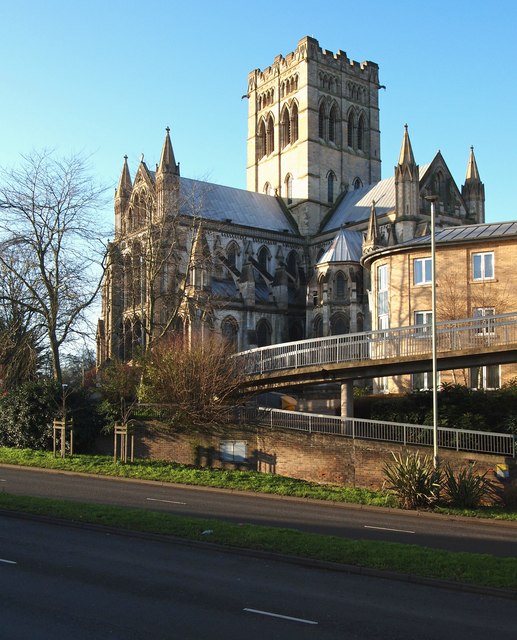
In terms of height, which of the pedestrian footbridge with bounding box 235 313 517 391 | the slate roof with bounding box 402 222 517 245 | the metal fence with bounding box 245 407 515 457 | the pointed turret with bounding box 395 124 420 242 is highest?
the pointed turret with bounding box 395 124 420 242

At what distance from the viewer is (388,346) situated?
26125 mm

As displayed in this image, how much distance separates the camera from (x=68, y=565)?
35.6 ft

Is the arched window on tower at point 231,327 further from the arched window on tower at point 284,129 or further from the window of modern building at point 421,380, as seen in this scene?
the window of modern building at point 421,380

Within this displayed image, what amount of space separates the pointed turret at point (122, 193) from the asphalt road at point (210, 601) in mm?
52899

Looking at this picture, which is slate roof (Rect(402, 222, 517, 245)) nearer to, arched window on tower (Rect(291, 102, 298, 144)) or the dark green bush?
the dark green bush

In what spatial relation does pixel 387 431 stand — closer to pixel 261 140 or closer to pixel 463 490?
pixel 463 490

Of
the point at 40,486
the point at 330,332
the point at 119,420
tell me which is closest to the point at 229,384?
the point at 119,420

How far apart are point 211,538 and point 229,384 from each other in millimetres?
14725

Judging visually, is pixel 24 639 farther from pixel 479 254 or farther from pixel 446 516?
pixel 479 254

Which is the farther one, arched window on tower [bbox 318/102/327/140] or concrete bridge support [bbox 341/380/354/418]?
arched window on tower [bbox 318/102/327/140]

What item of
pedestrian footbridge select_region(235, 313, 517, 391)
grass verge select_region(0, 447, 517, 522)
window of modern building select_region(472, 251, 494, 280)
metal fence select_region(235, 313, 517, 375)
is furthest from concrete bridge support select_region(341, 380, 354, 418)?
window of modern building select_region(472, 251, 494, 280)

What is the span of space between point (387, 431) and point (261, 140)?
58005 mm

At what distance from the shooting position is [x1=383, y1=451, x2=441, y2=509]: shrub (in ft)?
62.8

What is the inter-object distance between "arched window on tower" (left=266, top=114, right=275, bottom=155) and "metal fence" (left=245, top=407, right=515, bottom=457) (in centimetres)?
5359
